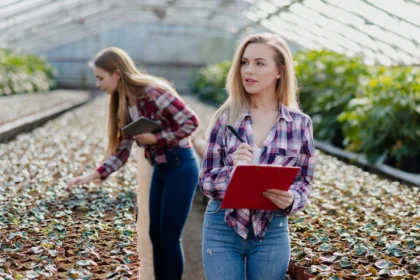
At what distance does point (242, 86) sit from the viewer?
234cm

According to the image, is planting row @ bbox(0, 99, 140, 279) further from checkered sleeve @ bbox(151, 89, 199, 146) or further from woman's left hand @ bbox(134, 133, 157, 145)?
checkered sleeve @ bbox(151, 89, 199, 146)

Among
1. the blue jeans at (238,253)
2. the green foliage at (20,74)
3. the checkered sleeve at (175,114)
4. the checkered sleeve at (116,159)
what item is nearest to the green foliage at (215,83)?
the green foliage at (20,74)

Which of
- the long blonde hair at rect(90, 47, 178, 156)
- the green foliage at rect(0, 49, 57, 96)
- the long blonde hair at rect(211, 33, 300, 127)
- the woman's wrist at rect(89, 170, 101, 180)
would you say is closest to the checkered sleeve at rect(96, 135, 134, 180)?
the woman's wrist at rect(89, 170, 101, 180)

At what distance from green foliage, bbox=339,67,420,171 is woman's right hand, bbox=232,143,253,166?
15.2 ft

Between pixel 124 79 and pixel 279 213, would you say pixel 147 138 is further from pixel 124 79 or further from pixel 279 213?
pixel 279 213

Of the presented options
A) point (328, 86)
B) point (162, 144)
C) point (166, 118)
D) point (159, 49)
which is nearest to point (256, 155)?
point (162, 144)

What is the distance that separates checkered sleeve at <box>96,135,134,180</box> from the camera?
373 centimetres

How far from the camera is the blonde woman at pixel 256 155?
2145 mm

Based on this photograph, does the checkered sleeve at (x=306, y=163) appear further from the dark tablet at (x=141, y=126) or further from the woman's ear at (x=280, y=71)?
the dark tablet at (x=141, y=126)

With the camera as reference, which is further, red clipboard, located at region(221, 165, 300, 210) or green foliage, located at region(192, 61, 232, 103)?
green foliage, located at region(192, 61, 232, 103)

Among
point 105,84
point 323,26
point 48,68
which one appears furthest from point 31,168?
point 48,68

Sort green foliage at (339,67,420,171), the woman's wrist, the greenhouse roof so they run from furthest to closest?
1. the greenhouse roof
2. green foliage at (339,67,420,171)
3. the woman's wrist

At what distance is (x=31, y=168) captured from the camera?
4.97m

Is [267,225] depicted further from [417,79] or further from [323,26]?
[323,26]
